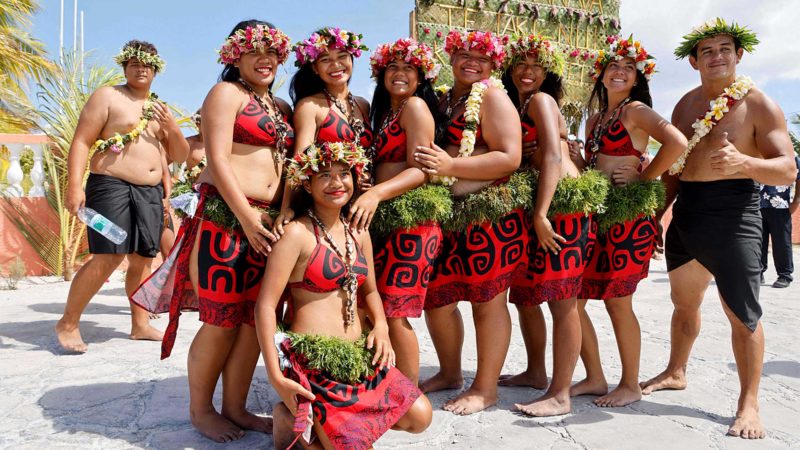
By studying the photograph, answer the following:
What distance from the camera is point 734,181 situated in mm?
3459

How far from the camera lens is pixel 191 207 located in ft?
10.2

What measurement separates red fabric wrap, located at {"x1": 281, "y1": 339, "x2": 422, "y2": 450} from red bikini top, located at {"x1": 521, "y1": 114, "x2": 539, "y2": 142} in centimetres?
178

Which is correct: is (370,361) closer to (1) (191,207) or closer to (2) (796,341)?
(1) (191,207)

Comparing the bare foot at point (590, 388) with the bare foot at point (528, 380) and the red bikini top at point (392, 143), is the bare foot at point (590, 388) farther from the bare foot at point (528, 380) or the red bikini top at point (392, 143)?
the red bikini top at point (392, 143)

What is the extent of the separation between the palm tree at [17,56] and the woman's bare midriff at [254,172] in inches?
498

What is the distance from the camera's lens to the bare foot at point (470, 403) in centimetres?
348

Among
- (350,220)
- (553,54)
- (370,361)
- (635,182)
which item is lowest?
(370,361)

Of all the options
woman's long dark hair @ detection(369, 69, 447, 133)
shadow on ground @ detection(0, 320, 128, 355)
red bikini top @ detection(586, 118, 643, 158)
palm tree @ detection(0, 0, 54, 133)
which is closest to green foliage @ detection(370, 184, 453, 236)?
woman's long dark hair @ detection(369, 69, 447, 133)

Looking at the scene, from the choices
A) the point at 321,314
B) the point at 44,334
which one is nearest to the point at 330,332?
the point at 321,314

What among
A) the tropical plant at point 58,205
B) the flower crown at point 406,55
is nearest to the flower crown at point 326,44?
the flower crown at point 406,55

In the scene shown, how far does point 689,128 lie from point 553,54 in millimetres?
971

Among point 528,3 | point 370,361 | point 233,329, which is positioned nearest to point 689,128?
point 370,361

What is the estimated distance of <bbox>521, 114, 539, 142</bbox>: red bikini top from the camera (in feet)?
12.0

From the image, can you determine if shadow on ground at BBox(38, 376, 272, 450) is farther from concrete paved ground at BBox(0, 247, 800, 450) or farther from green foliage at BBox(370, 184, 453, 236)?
green foliage at BBox(370, 184, 453, 236)
